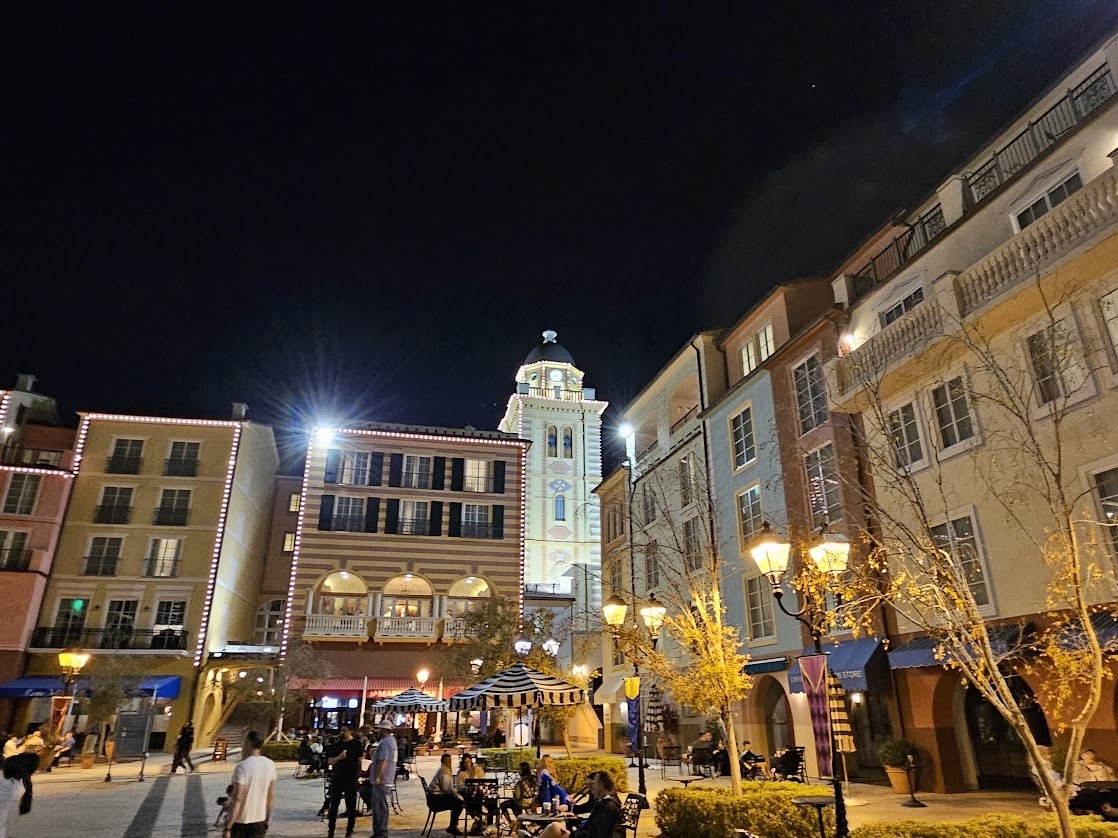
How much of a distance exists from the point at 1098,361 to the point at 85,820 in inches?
805

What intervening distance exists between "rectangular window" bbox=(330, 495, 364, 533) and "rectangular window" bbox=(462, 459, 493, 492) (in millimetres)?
5710

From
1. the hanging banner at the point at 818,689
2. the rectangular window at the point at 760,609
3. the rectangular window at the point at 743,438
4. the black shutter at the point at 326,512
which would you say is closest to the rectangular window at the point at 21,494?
the black shutter at the point at 326,512

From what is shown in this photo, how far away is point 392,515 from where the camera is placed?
127 feet

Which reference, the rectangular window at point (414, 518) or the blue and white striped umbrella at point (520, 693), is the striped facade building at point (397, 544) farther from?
the blue and white striped umbrella at point (520, 693)

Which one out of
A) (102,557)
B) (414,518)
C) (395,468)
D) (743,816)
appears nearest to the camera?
(743,816)

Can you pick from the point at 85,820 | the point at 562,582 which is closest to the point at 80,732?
the point at 85,820

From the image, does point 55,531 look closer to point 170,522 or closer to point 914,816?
point 170,522

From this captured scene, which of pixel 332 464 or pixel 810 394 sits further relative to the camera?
pixel 332 464

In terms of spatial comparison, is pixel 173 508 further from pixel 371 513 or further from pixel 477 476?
pixel 477 476

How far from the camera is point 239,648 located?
3459 centimetres

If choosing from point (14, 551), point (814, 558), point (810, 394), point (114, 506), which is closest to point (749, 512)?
point (810, 394)

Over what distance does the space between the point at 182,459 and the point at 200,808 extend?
24.3 metres

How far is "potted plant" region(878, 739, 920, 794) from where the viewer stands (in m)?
15.3

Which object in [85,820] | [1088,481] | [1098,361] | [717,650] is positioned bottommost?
[85,820]
